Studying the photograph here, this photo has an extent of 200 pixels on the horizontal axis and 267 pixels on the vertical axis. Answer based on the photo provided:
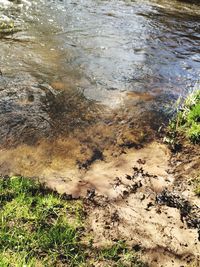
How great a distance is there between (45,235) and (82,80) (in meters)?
3.91

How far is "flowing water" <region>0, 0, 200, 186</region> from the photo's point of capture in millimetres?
4473

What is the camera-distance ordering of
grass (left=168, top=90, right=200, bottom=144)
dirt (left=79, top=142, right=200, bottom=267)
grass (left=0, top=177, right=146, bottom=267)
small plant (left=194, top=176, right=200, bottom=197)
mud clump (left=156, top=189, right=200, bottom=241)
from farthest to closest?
1. grass (left=168, top=90, right=200, bottom=144)
2. small plant (left=194, top=176, right=200, bottom=197)
3. mud clump (left=156, top=189, right=200, bottom=241)
4. dirt (left=79, top=142, right=200, bottom=267)
5. grass (left=0, top=177, right=146, bottom=267)

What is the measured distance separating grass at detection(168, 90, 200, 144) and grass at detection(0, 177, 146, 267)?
2168mm

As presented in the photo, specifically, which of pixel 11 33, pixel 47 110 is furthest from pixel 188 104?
pixel 11 33

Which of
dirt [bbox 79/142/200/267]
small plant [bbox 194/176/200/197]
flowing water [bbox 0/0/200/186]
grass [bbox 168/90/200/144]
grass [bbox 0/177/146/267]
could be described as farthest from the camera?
grass [bbox 168/90/200/144]

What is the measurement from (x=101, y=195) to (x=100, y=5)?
973cm

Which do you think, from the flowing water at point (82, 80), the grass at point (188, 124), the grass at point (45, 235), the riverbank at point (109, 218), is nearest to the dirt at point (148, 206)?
the riverbank at point (109, 218)

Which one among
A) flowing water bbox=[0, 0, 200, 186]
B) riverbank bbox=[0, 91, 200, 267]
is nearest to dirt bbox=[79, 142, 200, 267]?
riverbank bbox=[0, 91, 200, 267]

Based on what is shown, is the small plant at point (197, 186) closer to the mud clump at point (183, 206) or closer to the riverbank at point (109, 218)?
the riverbank at point (109, 218)

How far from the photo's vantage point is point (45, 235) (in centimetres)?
299

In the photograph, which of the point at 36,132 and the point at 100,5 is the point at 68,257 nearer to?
the point at 36,132

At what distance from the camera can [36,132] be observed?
4676mm

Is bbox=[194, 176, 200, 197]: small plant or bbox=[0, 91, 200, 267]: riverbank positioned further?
bbox=[194, 176, 200, 197]: small plant

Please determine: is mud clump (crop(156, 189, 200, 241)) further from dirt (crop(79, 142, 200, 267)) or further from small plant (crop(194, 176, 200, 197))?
small plant (crop(194, 176, 200, 197))
